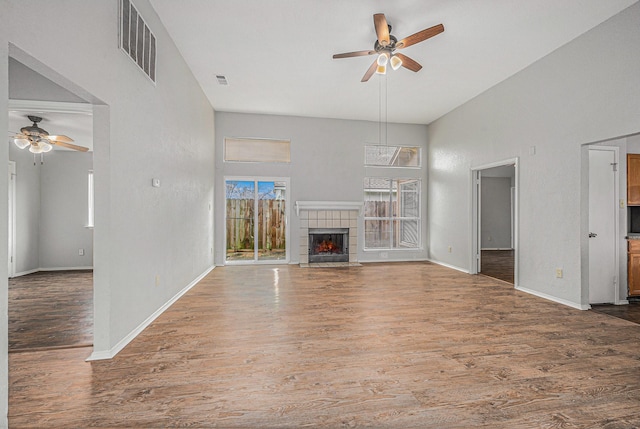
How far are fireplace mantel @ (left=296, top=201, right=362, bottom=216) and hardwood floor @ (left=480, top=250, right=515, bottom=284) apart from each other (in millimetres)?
2943

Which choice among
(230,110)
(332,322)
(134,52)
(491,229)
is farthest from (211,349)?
(491,229)

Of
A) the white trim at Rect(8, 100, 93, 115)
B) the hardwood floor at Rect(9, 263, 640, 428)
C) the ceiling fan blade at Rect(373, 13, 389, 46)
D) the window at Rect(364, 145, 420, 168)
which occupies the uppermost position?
the ceiling fan blade at Rect(373, 13, 389, 46)

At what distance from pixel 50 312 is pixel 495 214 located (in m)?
10.8

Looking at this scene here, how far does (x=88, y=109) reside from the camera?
92.7 inches

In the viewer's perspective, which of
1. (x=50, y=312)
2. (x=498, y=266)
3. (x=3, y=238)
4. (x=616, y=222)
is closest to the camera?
(x=3, y=238)

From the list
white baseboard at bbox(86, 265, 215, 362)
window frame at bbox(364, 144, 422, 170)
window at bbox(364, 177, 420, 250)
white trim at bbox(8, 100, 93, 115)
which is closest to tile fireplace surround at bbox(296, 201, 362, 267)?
window at bbox(364, 177, 420, 250)

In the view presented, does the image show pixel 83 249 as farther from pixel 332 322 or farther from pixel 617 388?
pixel 617 388

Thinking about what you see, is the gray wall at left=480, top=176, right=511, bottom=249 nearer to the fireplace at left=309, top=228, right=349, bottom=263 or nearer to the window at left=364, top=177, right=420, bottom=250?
the window at left=364, top=177, right=420, bottom=250

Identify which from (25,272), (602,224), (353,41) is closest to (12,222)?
(25,272)

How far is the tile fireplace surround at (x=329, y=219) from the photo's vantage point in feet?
21.4

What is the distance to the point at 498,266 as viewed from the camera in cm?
645

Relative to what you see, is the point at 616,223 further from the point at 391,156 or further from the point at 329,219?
the point at 329,219

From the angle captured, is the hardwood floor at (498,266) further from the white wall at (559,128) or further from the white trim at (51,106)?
the white trim at (51,106)

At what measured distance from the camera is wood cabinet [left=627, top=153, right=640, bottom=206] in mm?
3889
